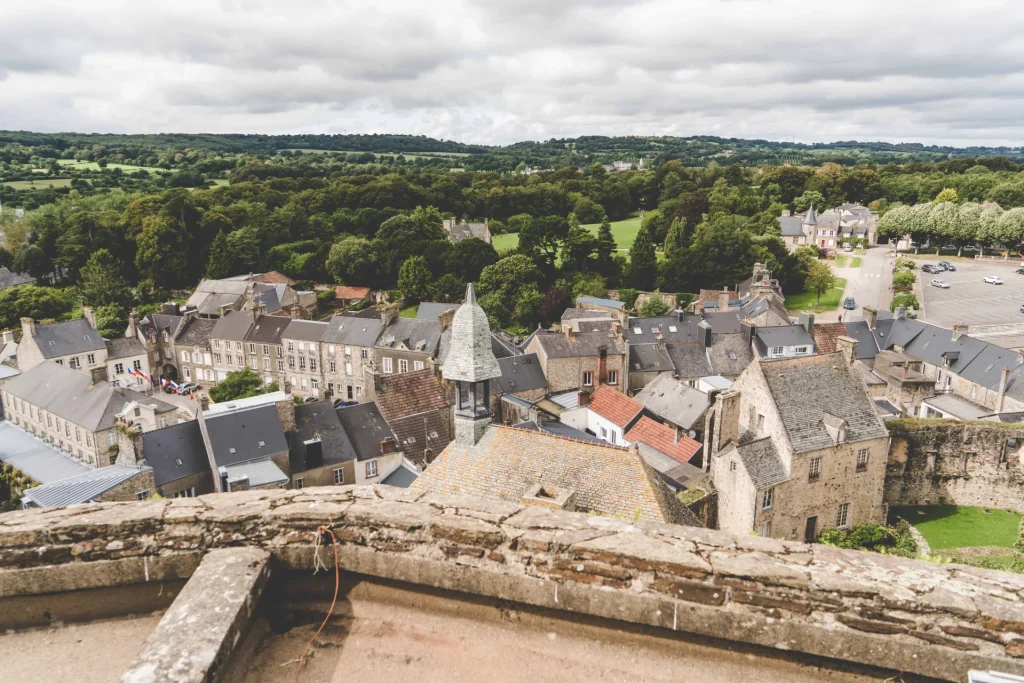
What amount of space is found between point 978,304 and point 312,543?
80562 mm

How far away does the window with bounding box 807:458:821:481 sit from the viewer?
79.2 ft

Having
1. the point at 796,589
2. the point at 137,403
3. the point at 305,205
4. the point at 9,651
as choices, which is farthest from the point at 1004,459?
the point at 305,205

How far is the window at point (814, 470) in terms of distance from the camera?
24125 mm

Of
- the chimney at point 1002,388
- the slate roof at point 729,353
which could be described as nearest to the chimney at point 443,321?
the slate roof at point 729,353

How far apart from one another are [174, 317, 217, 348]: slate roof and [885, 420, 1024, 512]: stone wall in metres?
→ 55.6

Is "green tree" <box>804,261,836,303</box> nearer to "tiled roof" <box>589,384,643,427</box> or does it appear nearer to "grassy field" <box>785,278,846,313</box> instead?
"grassy field" <box>785,278,846,313</box>

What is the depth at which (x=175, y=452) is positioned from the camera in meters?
28.2

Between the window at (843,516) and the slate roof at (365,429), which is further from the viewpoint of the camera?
the slate roof at (365,429)

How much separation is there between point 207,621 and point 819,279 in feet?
258

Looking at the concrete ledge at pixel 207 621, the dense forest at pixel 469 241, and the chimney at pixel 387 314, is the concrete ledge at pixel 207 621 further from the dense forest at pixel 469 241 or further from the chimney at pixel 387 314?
the dense forest at pixel 469 241

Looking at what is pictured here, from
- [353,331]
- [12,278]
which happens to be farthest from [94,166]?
[353,331]

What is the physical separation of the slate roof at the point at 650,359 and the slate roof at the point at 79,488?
102 feet

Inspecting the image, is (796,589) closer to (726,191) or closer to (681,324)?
(681,324)

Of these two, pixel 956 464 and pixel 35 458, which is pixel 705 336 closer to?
pixel 956 464
